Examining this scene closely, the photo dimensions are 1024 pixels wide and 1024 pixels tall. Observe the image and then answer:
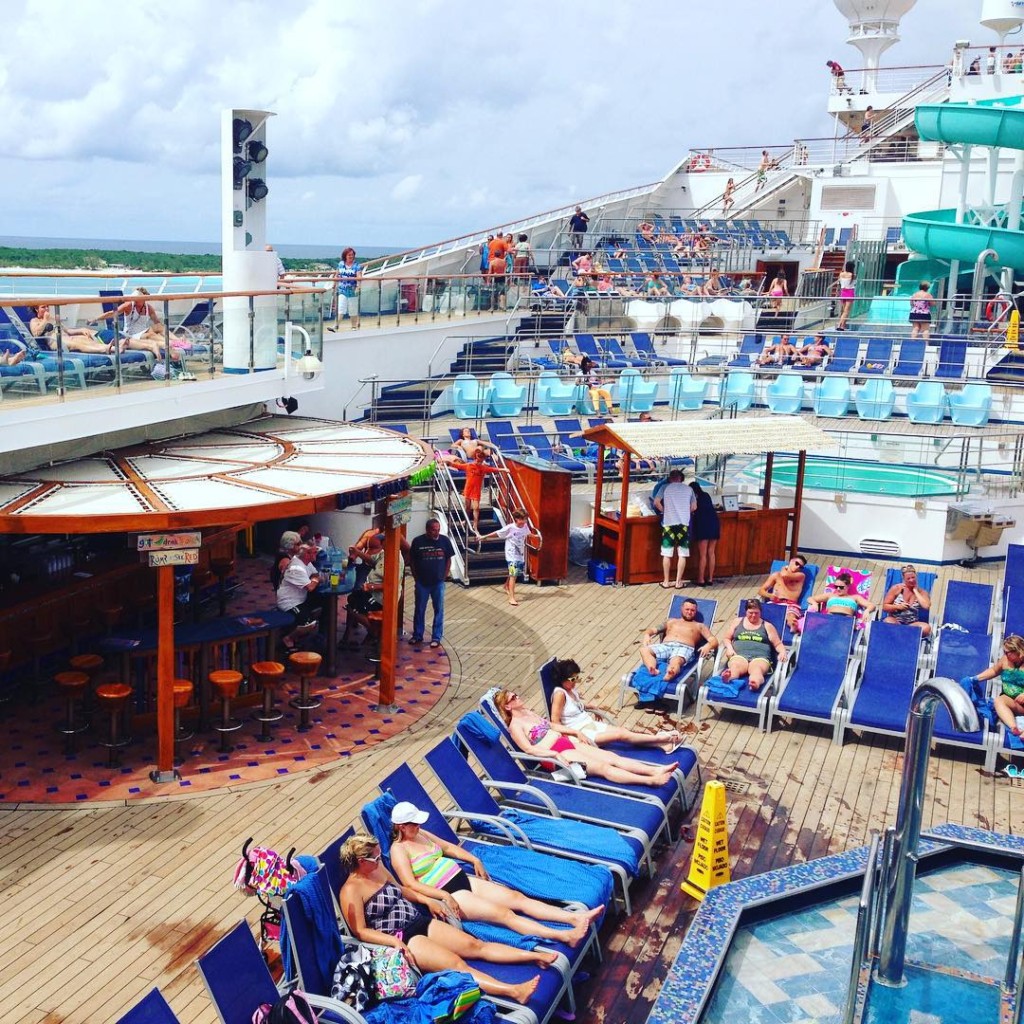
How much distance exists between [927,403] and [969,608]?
9.38 meters

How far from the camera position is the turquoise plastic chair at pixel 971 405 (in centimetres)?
1948

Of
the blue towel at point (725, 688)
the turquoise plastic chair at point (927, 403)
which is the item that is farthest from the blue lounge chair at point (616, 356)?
the blue towel at point (725, 688)

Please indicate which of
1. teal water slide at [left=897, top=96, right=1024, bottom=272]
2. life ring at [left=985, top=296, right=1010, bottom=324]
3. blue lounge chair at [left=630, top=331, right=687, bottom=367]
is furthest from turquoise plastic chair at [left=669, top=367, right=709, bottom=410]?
teal water slide at [left=897, top=96, right=1024, bottom=272]

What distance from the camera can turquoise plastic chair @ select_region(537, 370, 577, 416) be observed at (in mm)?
18781

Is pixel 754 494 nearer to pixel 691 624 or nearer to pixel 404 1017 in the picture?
pixel 691 624

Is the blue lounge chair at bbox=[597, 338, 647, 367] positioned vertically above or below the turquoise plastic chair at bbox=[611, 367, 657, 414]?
above

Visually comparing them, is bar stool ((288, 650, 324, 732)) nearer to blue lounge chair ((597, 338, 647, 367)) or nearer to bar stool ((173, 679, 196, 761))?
bar stool ((173, 679, 196, 761))

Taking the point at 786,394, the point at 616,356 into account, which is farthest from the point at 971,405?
the point at 616,356

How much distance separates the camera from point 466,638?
12.1m

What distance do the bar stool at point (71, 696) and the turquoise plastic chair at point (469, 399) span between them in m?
10.1

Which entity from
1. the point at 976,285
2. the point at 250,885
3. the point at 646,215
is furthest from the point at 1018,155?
the point at 250,885

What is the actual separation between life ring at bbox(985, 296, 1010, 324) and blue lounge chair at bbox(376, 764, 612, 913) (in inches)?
797

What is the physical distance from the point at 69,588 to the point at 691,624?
566 centimetres

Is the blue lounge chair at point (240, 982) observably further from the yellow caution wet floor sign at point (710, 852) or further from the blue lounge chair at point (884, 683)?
the blue lounge chair at point (884, 683)
